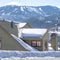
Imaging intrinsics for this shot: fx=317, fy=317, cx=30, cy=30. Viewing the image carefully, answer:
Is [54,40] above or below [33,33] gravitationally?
below

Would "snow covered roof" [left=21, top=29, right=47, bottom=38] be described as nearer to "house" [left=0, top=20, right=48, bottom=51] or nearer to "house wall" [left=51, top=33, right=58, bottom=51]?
"house" [left=0, top=20, right=48, bottom=51]

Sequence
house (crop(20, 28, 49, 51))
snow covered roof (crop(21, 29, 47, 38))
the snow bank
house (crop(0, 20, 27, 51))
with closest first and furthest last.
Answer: the snow bank < house (crop(0, 20, 27, 51)) < house (crop(20, 28, 49, 51)) < snow covered roof (crop(21, 29, 47, 38))

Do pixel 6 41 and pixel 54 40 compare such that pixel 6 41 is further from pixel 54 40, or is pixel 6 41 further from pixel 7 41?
pixel 54 40

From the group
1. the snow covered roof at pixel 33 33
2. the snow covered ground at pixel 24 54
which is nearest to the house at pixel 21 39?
the snow covered roof at pixel 33 33

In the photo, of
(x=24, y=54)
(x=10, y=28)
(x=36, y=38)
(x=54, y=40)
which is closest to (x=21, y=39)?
(x=10, y=28)

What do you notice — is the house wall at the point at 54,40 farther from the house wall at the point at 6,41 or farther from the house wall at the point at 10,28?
the house wall at the point at 6,41

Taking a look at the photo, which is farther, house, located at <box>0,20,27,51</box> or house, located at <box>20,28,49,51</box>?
house, located at <box>20,28,49,51</box>

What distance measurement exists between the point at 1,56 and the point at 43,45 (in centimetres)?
1877

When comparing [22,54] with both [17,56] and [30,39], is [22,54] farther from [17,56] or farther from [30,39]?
[30,39]

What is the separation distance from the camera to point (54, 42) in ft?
96.7

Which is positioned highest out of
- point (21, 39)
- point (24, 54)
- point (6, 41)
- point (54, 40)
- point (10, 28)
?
point (24, 54)

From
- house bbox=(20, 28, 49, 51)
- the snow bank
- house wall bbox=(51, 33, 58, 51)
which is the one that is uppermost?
the snow bank

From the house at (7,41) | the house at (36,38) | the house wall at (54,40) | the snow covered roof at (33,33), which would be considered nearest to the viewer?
the house at (7,41)

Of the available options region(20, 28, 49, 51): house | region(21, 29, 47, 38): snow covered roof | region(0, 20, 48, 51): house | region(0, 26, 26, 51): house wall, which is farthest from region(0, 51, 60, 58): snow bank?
region(21, 29, 47, 38): snow covered roof
